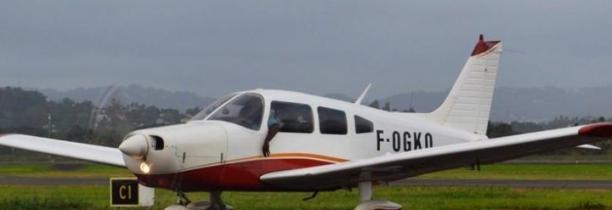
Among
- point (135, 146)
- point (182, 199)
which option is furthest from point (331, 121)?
point (135, 146)

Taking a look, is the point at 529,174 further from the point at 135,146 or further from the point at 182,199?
the point at 135,146

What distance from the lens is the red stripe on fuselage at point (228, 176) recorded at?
1330cm

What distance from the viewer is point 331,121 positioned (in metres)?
14.7

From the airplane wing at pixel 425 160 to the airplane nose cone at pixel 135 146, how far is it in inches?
74.3

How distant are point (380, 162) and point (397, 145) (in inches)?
94.3

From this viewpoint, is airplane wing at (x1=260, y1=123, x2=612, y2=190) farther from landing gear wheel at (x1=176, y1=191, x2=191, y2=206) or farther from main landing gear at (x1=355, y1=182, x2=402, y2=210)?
landing gear wheel at (x1=176, y1=191, x2=191, y2=206)

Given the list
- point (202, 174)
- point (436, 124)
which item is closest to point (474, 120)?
point (436, 124)

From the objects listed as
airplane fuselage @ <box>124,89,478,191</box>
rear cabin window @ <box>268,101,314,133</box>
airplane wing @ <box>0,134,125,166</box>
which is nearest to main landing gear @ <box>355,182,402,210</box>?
airplane fuselage @ <box>124,89,478,191</box>

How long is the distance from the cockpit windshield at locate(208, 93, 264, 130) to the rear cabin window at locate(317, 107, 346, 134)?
1.01 metres

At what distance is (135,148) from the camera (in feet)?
41.1

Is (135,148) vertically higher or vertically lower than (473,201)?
higher

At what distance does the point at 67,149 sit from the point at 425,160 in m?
6.30

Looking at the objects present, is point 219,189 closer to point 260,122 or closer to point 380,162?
point 260,122

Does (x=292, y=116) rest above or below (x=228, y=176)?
above
